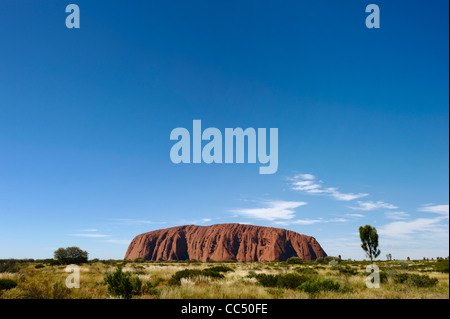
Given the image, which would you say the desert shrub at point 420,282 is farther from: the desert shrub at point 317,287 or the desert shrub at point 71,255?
the desert shrub at point 71,255

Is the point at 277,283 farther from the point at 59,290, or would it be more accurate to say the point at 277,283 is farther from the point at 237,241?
the point at 237,241

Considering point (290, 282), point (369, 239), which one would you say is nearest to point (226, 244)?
point (369, 239)

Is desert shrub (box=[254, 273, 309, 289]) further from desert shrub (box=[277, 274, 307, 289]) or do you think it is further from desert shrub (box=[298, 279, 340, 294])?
desert shrub (box=[298, 279, 340, 294])

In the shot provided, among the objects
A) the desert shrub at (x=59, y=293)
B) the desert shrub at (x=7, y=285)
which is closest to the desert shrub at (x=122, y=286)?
the desert shrub at (x=59, y=293)

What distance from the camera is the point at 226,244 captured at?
17012 cm

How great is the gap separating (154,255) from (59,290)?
172 meters

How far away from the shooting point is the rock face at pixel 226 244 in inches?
6437

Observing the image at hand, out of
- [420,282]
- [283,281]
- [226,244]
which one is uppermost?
[283,281]

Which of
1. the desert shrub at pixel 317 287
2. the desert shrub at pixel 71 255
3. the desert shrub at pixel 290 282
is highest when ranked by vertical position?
the desert shrub at pixel 317 287

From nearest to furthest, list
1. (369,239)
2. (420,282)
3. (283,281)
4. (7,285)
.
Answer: (283,281) → (7,285) → (420,282) → (369,239)

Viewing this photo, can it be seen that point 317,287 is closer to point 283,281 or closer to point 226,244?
point 283,281
